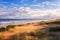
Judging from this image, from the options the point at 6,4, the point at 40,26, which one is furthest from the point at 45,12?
the point at 6,4

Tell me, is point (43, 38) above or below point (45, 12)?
below

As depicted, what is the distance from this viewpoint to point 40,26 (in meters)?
6.02

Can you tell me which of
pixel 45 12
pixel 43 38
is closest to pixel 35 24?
pixel 45 12

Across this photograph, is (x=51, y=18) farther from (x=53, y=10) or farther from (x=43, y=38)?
(x=43, y=38)

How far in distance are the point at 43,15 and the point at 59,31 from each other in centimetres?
83

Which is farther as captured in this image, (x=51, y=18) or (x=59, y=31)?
(x=51, y=18)

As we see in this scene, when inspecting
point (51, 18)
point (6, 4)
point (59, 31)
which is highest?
point (6, 4)

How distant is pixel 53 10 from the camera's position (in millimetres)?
5926

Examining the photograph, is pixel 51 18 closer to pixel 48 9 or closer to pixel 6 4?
pixel 48 9

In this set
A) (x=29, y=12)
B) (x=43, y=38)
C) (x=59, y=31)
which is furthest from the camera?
(x=29, y=12)

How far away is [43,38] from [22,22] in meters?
1.74

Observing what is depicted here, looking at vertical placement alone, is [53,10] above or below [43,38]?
above

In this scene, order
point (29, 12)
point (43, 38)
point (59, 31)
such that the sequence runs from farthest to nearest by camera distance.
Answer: point (29, 12), point (59, 31), point (43, 38)

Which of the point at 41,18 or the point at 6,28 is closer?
the point at 6,28
